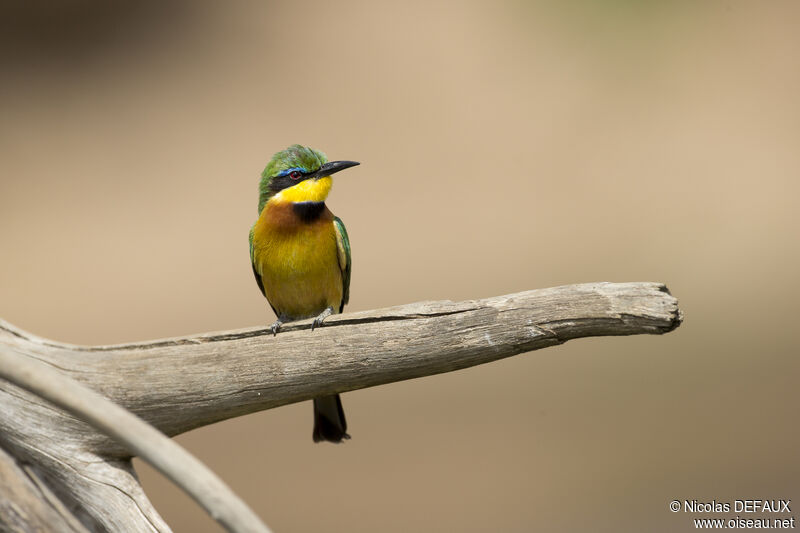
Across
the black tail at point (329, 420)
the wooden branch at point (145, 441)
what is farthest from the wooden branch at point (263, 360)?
the black tail at point (329, 420)

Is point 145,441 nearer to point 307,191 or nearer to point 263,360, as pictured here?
point 263,360

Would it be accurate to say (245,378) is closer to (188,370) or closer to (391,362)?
(188,370)

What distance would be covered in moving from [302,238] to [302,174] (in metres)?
0.15

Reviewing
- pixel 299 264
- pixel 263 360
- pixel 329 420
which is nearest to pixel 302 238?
pixel 299 264

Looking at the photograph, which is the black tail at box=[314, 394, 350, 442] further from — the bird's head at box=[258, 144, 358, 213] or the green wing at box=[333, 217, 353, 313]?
the bird's head at box=[258, 144, 358, 213]

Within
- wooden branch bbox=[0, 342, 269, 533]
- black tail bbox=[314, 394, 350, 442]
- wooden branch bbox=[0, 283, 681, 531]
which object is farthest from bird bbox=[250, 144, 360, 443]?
wooden branch bbox=[0, 342, 269, 533]

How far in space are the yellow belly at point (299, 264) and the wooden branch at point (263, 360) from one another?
49 centimetres

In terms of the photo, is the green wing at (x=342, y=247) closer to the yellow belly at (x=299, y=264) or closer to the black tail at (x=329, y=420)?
the yellow belly at (x=299, y=264)

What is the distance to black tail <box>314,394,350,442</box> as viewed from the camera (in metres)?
1.87

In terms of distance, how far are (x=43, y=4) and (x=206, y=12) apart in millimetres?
977

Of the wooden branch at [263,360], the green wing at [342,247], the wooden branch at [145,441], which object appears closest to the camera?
the wooden branch at [145,441]

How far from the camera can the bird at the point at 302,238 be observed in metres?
1.91

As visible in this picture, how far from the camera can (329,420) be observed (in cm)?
187

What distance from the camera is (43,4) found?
5.07 metres
